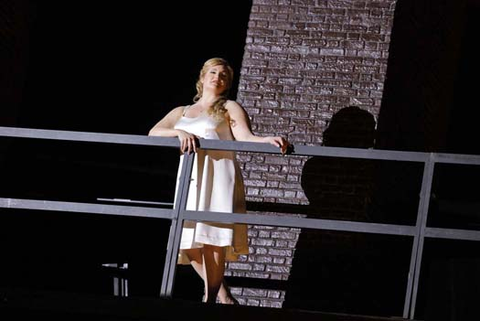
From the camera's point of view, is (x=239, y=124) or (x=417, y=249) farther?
(x=239, y=124)

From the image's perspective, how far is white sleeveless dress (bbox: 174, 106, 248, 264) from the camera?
671 centimetres

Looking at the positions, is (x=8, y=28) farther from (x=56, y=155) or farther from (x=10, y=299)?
(x=10, y=299)

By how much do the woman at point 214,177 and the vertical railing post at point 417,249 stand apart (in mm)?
1109

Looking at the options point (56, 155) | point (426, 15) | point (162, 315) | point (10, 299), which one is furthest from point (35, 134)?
point (56, 155)

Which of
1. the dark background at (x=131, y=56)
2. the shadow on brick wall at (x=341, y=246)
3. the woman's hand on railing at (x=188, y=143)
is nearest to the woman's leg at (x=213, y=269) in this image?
the woman's hand on railing at (x=188, y=143)

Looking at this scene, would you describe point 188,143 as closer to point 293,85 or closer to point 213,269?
point 213,269

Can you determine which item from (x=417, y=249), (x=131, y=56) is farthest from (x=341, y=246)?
(x=131, y=56)

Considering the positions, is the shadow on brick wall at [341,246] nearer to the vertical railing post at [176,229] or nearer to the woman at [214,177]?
the woman at [214,177]

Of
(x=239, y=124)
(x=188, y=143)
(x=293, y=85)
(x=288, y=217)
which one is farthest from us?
(x=293, y=85)

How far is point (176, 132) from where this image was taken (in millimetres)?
6684

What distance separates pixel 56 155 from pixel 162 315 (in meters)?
5.33

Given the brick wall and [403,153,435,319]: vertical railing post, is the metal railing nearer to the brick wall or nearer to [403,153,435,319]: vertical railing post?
[403,153,435,319]: vertical railing post

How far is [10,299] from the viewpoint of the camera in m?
6.23

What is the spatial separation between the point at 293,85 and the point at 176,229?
7.05 feet
